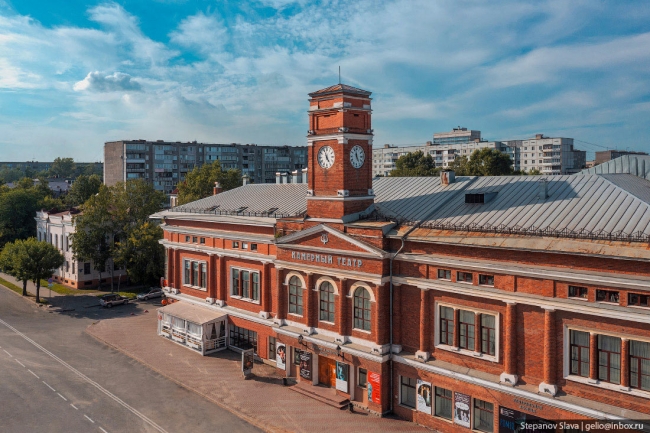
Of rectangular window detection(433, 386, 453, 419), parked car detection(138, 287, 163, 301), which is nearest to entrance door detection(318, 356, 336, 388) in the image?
rectangular window detection(433, 386, 453, 419)

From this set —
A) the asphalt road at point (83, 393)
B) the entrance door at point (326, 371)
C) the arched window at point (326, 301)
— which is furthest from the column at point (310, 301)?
the asphalt road at point (83, 393)

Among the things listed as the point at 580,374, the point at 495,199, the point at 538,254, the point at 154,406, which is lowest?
the point at 154,406

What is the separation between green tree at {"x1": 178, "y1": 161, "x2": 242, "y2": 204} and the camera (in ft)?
224

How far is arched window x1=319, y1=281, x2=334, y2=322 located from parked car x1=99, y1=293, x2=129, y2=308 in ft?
104

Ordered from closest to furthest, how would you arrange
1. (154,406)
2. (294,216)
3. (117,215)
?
1. (154,406)
2. (294,216)
3. (117,215)

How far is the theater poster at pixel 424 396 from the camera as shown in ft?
88.4

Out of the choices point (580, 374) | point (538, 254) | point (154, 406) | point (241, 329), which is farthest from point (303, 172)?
point (580, 374)

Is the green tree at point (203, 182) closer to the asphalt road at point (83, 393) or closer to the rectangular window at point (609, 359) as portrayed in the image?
the asphalt road at point (83, 393)

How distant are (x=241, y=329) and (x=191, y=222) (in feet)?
33.1

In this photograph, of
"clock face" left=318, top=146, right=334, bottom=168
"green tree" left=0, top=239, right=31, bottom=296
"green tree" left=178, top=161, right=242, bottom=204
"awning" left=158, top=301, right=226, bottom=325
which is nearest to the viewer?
"clock face" left=318, top=146, right=334, bottom=168

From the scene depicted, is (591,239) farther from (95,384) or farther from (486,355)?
(95,384)

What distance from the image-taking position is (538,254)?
2316cm

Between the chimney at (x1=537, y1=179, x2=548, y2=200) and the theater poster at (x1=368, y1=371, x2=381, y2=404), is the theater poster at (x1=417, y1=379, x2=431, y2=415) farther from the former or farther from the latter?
the chimney at (x1=537, y1=179, x2=548, y2=200)

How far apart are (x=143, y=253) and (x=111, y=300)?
6.02 metres
